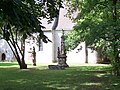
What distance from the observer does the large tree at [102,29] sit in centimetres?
1648

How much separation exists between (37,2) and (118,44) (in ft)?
15.0

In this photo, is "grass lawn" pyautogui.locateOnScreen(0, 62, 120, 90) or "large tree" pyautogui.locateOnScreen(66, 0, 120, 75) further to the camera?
"large tree" pyautogui.locateOnScreen(66, 0, 120, 75)

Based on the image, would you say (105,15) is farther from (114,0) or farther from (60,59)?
(60,59)

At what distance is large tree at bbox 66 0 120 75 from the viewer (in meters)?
16.5

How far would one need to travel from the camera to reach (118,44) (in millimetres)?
16156

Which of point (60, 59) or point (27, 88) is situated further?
point (60, 59)

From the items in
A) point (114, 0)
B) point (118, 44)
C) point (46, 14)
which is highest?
point (114, 0)

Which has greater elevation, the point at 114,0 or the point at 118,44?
the point at 114,0

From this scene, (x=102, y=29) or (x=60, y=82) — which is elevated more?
(x=102, y=29)

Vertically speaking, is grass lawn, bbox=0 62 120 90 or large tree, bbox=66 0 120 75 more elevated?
large tree, bbox=66 0 120 75

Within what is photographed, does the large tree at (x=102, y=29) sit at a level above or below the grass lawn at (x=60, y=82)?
above

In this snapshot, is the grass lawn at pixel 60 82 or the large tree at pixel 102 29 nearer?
the grass lawn at pixel 60 82

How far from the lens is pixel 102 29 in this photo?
Answer: 16.4 metres

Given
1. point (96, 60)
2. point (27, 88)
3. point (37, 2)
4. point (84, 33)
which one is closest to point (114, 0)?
point (84, 33)
